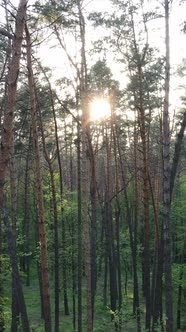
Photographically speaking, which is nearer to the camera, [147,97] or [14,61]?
[14,61]

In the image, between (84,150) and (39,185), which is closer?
(39,185)

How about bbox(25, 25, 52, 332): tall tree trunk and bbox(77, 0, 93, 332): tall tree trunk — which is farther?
bbox(77, 0, 93, 332): tall tree trunk

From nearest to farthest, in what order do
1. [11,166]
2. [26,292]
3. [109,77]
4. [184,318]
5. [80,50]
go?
[80,50]
[11,166]
[109,77]
[184,318]
[26,292]

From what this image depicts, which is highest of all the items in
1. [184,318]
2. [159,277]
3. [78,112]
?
[78,112]

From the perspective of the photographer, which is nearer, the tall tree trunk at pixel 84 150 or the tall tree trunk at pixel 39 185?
the tall tree trunk at pixel 39 185

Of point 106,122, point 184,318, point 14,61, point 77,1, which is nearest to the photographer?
Answer: point 14,61

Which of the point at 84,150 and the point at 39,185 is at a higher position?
the point at 84,150

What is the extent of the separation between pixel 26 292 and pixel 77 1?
23.7 metres

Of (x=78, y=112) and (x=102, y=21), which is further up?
(x=102, y=21)

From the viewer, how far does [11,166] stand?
15.5 metres

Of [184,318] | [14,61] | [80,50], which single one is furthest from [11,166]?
[184,318]

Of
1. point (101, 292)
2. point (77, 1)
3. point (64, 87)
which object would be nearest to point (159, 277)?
Answer: point (64, 87)

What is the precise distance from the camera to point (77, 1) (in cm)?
1084

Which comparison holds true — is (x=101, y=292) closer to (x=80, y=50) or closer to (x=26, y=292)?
(x=26, y=292)
